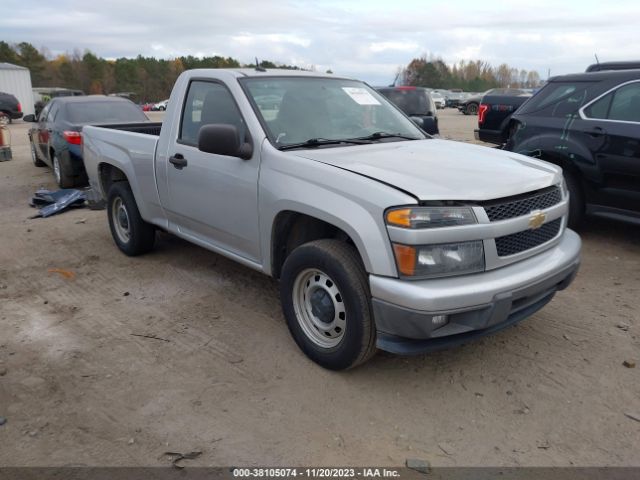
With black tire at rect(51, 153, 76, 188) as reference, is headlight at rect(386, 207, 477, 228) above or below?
above

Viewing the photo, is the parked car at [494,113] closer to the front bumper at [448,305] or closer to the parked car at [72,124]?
the parked car at [72,124]

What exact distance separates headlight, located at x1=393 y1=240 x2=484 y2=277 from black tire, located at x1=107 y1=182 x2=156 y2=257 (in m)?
3.51

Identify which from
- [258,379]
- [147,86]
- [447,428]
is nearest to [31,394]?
[258,379]

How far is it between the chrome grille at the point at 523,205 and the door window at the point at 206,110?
6.14 ft

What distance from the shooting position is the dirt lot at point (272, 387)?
9.26 ft

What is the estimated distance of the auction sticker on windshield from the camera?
4504 mm

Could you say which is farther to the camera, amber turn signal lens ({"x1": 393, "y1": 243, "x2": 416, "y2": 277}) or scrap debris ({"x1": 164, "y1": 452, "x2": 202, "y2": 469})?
amber turn signal lens ({"x1": 393, "y1": 243, "x2": 416, "y2": 277})

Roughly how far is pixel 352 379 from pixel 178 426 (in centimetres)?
108

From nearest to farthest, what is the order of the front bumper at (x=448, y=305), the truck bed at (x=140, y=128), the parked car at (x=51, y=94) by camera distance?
the front bumper at (x=448, y=305) < the truck bed at (x=140, y=128) < the parked car at (x=51, y=94)

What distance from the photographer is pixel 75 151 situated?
9.03 m

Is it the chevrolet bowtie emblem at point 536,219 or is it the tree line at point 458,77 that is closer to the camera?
the chevrolet bowtie emblem at point 536,219

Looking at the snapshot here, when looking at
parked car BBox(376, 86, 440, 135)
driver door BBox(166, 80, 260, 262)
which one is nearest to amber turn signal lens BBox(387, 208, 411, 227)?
driver door BBox(166, 80, 260, 262)

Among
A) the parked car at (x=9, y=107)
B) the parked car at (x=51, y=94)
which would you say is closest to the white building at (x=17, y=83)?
the parked car at (x=51, y=94)

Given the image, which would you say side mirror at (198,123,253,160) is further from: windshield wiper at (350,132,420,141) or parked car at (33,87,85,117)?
parked car at (33,87,85,117)
